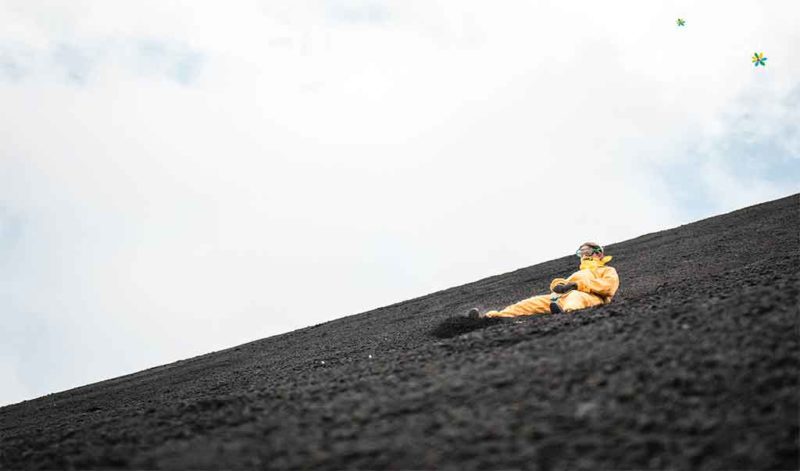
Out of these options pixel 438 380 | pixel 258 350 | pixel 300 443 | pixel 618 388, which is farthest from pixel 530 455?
pixel 258 350

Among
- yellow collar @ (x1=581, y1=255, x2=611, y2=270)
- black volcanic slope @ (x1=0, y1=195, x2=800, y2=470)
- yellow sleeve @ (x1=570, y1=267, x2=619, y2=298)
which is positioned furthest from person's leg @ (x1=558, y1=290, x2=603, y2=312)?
Result: black volcanic slope @ (x1=0, y1=195, x2=800, y2=470)

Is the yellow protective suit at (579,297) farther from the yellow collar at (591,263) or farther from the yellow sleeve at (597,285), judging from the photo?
the yellow collar at (591,263)

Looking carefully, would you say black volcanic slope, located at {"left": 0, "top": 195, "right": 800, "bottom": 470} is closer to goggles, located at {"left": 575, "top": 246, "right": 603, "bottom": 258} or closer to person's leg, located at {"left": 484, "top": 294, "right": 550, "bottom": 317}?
person's leg, located at {"left": 484, "top": 294, "right": 550, "bottom": 317}

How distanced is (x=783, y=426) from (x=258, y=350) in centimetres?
1030

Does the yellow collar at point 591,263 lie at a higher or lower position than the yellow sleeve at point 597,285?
higher

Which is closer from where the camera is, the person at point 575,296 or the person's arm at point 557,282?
the person at point 575,296

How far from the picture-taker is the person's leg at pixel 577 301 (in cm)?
714

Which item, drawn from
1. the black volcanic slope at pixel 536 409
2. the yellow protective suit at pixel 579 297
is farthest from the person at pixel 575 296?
the black volcanic slope at pixel 536 409

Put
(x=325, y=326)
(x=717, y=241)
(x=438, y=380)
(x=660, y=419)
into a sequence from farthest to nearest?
1. (x=325, y=326)
2. (x=717, y=241)
3. (x=438, y=380)
4. (x=660, y=419)

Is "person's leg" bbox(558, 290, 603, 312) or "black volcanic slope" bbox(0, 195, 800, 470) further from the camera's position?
"person's leg" bbox(558, 290, 603, 312)

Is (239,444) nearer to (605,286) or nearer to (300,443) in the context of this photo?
(300,443)

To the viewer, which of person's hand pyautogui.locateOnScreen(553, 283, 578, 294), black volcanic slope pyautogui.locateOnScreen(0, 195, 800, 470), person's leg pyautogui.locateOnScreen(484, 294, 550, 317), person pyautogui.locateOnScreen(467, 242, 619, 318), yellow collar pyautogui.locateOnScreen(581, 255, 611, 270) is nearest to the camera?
black volcanic slope pyautogui.locateOnScreen(0, 195, 800, 470)

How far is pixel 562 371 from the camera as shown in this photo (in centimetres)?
327

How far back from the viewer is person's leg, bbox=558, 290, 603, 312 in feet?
23.4
